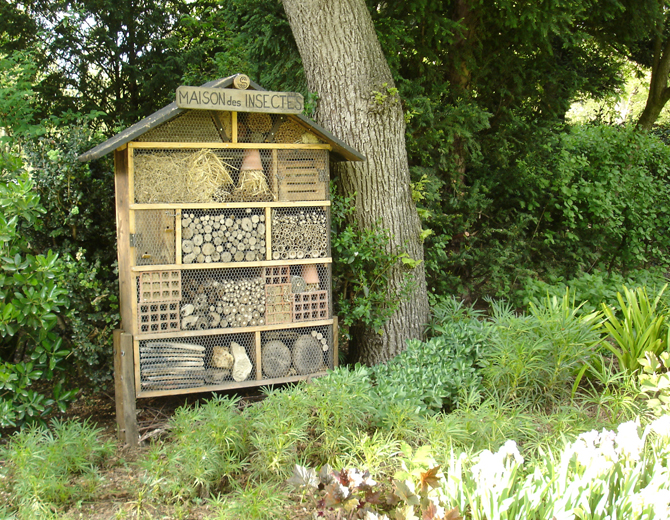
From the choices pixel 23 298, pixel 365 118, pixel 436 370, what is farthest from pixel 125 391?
pixel 365 118

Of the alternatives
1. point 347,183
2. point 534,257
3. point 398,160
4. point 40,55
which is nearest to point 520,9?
point 398,160

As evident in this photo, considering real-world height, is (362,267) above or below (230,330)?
above

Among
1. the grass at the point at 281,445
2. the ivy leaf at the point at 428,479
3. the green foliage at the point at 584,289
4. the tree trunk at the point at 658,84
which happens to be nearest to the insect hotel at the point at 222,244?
the grass at the point at 281,445

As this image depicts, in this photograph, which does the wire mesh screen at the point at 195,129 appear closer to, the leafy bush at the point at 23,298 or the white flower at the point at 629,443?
the leafy bush at the point at 23,298

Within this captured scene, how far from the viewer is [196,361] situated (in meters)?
3.79

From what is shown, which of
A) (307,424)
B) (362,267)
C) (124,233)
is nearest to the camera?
(307,424)

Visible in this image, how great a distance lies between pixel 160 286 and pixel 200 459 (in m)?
1.23

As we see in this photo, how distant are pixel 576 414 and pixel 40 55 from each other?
7.22 meters

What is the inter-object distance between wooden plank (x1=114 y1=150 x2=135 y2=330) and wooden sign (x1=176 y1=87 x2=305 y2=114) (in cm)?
57

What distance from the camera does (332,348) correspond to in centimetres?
414

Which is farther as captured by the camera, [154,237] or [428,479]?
[154,237]

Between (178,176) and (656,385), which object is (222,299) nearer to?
(178,176)

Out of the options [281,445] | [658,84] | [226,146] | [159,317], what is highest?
[658,84]

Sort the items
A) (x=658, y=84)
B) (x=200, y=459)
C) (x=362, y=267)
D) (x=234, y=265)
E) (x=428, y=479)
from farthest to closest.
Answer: (x=658, y=84) < (x=362, y=267) < (x=234, y=265) < (x=200, y=459) < (x=428, y=479)
